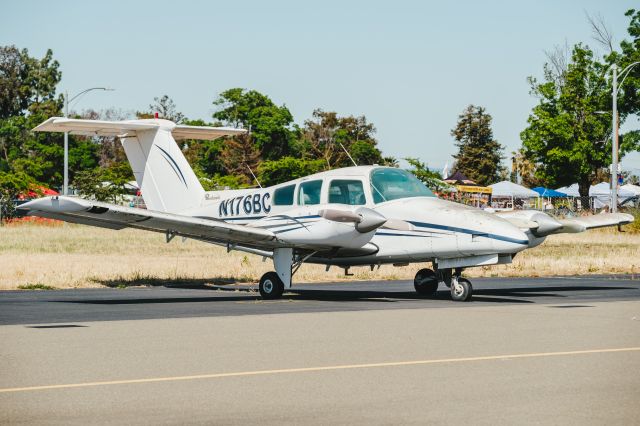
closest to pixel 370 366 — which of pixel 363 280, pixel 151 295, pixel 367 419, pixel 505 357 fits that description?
pixel 505 357

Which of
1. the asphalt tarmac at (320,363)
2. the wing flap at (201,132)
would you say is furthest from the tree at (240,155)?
the asphalt tarmac at (320,363)

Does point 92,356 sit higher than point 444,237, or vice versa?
point 444,237

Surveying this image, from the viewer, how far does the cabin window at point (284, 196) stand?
20281mm

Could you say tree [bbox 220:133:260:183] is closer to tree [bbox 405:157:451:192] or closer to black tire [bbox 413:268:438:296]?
tree [bbox 405:157:451:192]

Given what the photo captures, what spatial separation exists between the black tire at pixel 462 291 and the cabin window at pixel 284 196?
386 cm

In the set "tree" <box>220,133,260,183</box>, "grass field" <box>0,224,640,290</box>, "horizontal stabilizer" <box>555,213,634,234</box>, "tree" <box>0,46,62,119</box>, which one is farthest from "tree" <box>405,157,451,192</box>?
"tree" <box>0,46,62,119</box>

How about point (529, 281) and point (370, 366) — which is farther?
point (529, 281)

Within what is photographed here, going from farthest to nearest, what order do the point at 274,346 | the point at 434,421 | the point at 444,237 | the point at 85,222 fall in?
the point at 85,222 < the point at 444,237 < the point at 274,346 < the point at 434,421

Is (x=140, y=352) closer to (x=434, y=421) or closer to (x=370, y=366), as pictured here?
(x=370, y=366)

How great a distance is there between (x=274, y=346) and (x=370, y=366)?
1977mm

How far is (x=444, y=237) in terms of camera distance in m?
18.4

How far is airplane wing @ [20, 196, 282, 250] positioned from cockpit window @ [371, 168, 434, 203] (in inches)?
87.0

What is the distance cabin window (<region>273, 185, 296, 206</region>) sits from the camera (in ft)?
66.5

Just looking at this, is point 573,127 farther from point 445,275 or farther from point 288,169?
point 445,275
